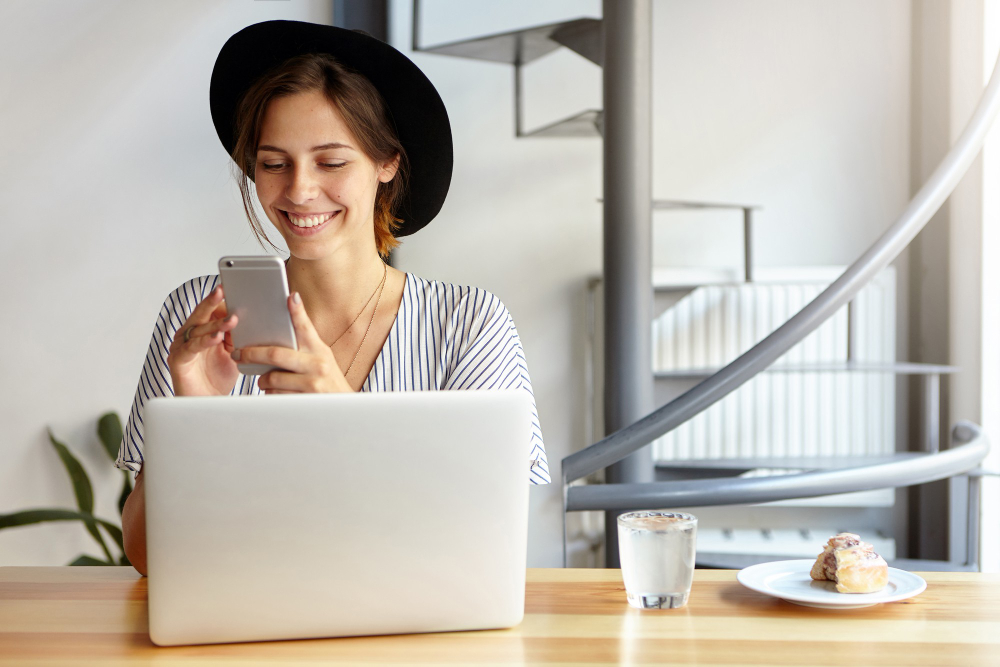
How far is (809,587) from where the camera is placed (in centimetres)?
89

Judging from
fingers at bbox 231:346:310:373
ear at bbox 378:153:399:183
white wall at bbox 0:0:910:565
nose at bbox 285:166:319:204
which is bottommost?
fingers at bbox 231:346:310:373

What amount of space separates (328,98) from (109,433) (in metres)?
1.59

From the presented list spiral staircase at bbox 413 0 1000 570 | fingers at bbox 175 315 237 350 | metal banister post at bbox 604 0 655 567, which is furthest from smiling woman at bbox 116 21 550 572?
metal banister post at bbox 604 0 655 567

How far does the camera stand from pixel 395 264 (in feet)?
11.3

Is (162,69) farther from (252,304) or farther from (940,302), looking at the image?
(940,302)

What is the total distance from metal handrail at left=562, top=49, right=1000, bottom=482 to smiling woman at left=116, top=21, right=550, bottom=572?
0.74 meters

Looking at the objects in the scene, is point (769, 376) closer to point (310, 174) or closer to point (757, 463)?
point (757, 463)

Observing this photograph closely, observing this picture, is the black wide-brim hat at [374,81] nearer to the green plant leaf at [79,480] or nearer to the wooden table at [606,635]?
the wooden table at [606,635]

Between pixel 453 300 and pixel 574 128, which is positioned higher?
pixel 574 128

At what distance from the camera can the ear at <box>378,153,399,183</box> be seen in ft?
4.76

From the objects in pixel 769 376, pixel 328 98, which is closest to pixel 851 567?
pixel 328 98

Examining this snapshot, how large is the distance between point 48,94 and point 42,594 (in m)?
1.96

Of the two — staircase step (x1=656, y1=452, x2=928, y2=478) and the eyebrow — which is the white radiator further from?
the eyebrow

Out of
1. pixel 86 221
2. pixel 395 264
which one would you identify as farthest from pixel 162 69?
pixel 395 264
